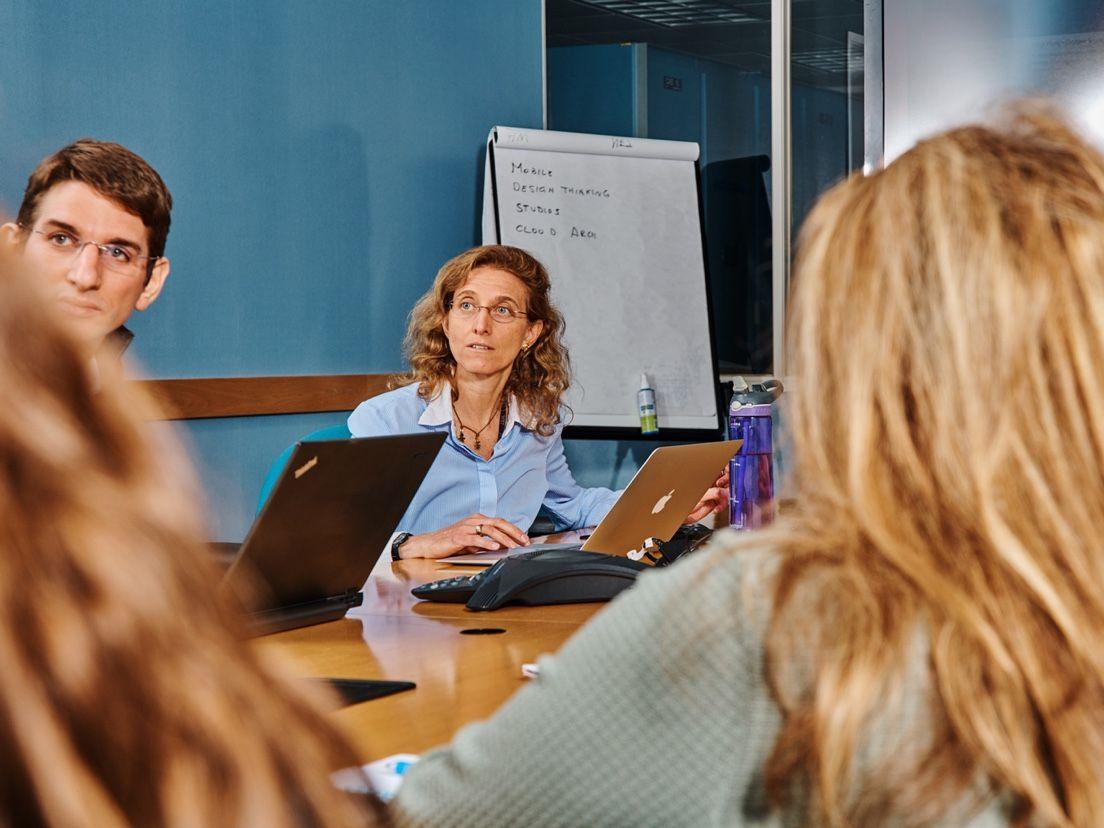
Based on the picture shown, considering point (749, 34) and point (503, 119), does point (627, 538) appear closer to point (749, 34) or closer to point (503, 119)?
point (503, 119)

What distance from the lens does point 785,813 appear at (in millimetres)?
766

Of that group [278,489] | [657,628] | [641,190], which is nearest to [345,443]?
[278,489]

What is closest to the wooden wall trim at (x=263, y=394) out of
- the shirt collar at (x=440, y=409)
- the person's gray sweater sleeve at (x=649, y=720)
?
the shirt collar at (x=440, y=409)

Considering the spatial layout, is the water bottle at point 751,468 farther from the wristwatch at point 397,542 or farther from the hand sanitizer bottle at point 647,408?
the hand sanitizer bottle at point 647,408

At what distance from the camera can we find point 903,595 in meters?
0.76

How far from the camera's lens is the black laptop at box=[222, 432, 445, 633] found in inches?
67.2

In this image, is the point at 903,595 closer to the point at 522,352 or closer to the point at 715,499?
the point at 715,499

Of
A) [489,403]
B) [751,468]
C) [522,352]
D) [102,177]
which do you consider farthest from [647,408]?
[102,177]

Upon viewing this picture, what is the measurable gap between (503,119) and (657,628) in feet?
13.6

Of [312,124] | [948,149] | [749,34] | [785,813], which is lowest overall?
[785,813]

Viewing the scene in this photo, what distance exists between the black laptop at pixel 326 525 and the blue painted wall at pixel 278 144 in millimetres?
1553

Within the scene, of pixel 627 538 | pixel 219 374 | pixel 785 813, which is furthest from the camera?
pixel 219 374

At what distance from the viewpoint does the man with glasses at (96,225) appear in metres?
2.47

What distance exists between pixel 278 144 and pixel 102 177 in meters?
1.40
